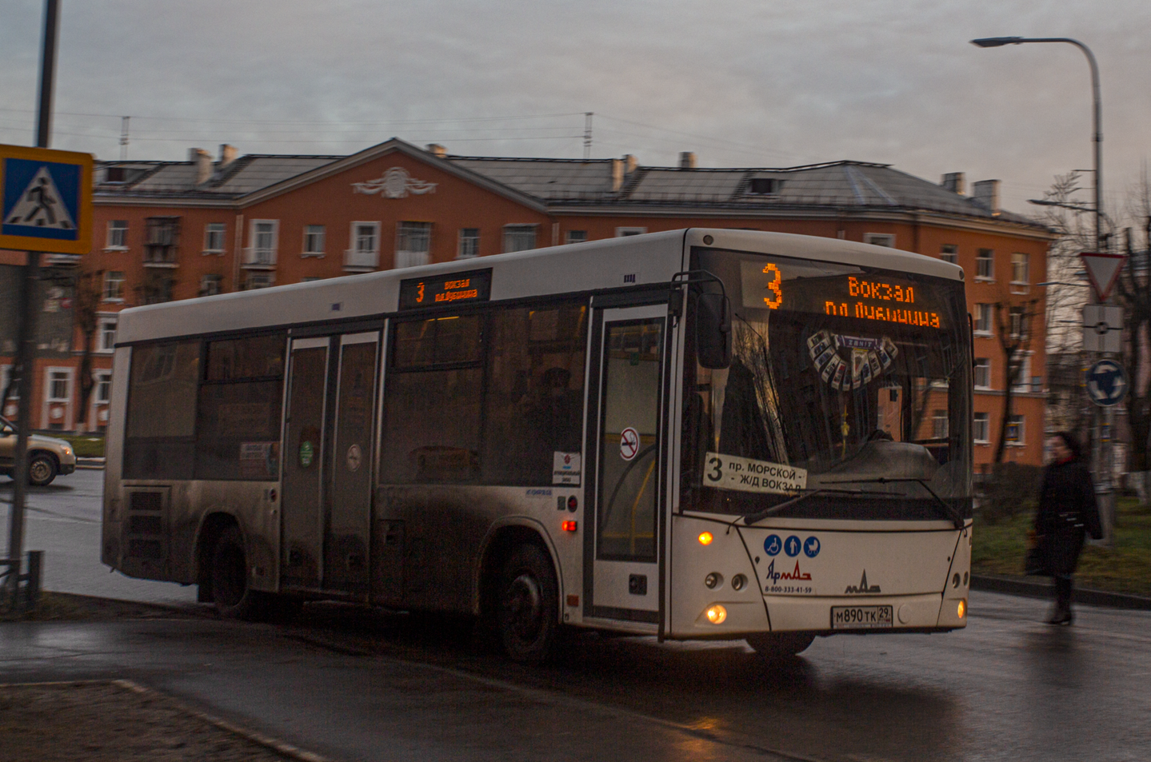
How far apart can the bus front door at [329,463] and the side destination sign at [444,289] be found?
0.47m

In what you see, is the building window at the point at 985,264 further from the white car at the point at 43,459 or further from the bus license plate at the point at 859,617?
the bus license plate at the point at 859,617

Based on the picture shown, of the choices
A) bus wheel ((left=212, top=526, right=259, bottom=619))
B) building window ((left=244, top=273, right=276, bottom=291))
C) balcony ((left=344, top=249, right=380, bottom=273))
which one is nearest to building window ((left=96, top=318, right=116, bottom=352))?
building window ((left=244, top=273, right=276, bottom=291))

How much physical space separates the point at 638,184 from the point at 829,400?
63.4 meters

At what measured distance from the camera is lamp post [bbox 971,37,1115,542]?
1774 cm

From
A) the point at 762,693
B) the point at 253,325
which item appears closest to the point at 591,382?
the point at 762,693

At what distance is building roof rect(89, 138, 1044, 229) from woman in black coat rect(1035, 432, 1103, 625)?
55.5 meters

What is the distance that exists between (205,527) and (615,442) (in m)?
5.65

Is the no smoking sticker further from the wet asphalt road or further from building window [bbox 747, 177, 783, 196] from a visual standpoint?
building window [bbox 747, 177, 783, 196]

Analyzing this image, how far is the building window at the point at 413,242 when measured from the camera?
69.8 meters

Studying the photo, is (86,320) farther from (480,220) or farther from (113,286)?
(480,220)

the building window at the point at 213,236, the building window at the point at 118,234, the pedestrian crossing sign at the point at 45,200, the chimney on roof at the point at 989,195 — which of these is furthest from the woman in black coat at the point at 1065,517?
the building window at the point at 118,234

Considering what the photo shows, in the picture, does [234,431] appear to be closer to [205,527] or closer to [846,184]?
[205,527]

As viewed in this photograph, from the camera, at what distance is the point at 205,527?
1316 cm

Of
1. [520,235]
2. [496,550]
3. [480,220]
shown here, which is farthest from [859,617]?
[480,220]
